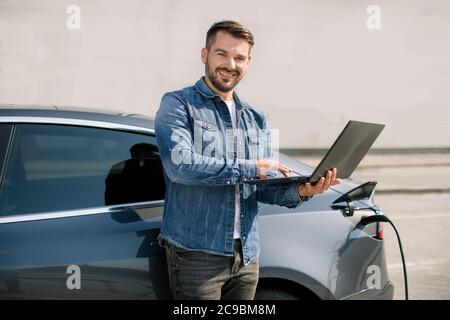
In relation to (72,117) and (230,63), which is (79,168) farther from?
(230,63)

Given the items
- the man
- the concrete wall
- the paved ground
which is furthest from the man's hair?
the concrete wall

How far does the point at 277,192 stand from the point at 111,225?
0.72 m

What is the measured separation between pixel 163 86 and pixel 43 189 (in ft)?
26.9

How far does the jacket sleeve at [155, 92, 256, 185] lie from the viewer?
6.88ft

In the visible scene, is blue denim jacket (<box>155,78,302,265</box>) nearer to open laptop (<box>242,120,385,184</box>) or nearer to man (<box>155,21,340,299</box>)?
man (<box>155,21,340,299</box>)

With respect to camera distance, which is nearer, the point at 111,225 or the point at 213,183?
the point at 213,183

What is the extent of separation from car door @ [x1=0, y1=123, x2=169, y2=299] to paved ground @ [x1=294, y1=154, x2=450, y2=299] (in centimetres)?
261

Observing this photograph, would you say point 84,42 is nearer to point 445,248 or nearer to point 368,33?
point 368,33

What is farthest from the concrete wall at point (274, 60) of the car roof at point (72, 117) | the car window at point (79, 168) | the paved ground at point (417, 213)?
the car window at point (79, 168)

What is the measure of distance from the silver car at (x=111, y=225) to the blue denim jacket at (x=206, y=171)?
1.07 feet

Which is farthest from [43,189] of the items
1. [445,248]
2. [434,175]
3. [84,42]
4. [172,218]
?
[434,175]

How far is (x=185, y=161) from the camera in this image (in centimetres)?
208

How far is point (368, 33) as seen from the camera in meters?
11.9

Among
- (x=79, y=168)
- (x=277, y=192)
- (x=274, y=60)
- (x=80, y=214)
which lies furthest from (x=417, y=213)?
(x=80, y=214)
